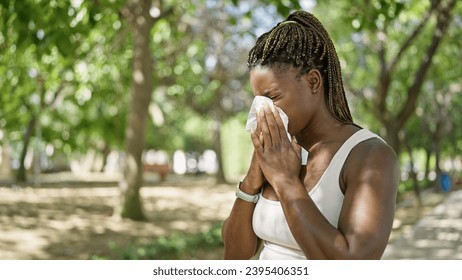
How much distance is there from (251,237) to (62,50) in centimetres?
305

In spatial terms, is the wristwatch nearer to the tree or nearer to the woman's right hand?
the woman's right hand

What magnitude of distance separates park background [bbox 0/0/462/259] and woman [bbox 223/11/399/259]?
306cm

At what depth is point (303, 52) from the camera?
5.30 ft

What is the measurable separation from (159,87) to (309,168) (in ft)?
55.1

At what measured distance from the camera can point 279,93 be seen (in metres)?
1.60

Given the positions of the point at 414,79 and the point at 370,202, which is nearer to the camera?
the point at 370,202

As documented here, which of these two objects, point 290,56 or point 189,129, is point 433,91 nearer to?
point 290,56

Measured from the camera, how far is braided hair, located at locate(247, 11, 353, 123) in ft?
5.29

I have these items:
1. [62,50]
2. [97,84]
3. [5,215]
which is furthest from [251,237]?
[97,84]

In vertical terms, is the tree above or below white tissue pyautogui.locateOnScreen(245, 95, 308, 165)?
above

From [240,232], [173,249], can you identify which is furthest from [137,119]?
[240,232]

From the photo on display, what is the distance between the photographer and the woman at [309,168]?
4.85ft

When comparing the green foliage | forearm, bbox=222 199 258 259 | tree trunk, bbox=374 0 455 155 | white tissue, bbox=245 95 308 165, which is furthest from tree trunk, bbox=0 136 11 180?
white tissue, bbox=245 95 308 165

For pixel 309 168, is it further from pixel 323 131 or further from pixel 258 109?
pixel 258 109
